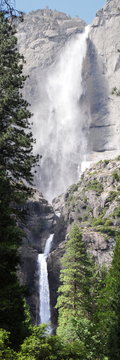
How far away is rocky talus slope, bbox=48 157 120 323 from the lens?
6273 centimetres

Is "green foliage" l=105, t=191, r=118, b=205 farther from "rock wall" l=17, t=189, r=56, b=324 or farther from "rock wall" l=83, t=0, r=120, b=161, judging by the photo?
"rock wall" l=83, t=0, r=120, b=161

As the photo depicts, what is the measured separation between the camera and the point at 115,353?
54.0ft

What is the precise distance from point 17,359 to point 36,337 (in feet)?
2.90

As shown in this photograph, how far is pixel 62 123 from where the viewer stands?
159375 millimetres

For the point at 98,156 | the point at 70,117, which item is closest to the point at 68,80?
the point at 70,117

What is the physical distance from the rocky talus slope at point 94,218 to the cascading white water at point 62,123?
38061 mm

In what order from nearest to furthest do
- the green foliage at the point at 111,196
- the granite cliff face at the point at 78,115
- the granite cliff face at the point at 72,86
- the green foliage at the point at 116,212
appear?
the green foliage at the point at 116,212
the green foliage at the point at 111,196
the granite cliff face at the point at 78,115
the granite cliff face at the point at 72,86

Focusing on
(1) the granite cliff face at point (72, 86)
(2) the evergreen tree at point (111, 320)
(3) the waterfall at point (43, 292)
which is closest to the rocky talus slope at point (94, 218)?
(3) the waterfall at point (43, 292)

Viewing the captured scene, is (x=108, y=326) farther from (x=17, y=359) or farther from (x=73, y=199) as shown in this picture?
(x=73, y=199)

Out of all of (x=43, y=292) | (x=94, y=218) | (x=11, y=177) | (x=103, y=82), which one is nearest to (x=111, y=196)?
(x=94, y=218)

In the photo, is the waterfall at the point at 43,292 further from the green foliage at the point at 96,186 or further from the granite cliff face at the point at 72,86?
the granite cliff face at the point at 72,86

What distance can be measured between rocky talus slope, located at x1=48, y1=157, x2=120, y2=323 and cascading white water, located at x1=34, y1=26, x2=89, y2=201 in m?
38.1

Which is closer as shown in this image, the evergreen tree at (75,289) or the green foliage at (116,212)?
the evergreen tree at (75,289)

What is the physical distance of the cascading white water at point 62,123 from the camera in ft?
478
